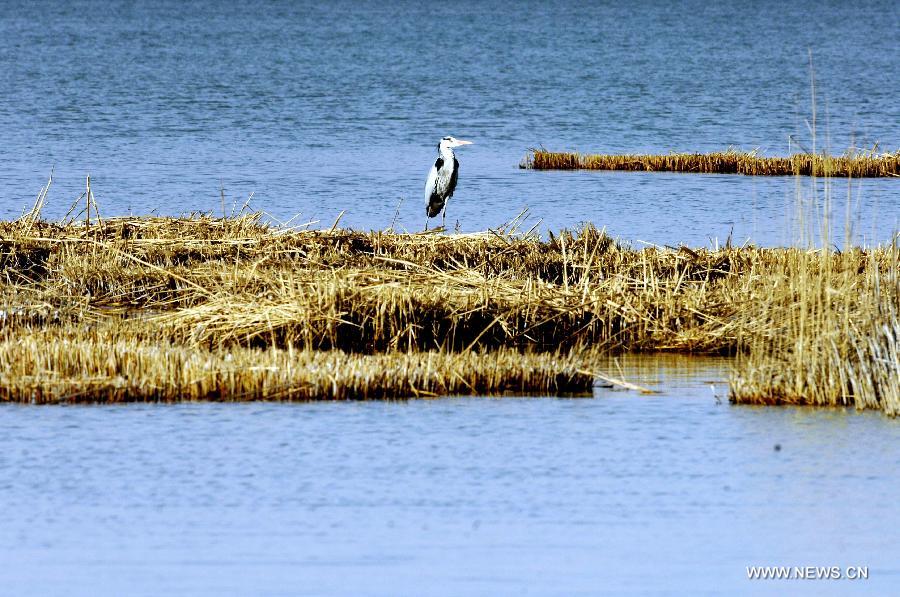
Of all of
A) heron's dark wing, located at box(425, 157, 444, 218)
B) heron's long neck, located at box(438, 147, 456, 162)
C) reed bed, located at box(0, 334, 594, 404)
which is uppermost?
heron's long neck, located at box(438, 147, 456, 162)

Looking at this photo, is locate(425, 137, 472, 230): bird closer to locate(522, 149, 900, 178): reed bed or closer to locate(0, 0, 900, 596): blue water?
locate(0, 0, 900, 596): blue water

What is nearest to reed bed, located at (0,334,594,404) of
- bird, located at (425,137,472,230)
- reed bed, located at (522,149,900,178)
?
bird, located at (425,137,472,230)

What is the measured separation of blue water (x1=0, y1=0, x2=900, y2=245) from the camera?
26.0 meters

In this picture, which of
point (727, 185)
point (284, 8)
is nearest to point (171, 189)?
point (727, 185)

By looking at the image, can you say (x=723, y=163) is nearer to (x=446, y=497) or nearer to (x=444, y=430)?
(x=444, y=430)

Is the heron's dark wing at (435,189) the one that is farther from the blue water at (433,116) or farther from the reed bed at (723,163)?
the reed bed at (723,163)

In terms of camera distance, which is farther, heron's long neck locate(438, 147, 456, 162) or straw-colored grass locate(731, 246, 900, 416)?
heron's long neck locate(438, 147, 456, 162)

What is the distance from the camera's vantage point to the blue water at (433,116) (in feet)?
85.2

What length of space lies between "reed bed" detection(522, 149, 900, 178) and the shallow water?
17749 millimetres

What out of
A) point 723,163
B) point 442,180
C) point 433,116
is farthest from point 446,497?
point 433,116

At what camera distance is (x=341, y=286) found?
1322 cm

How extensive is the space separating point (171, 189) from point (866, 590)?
876 inches

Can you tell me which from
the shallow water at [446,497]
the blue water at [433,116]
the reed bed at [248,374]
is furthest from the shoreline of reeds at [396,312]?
the blue water at [433,116]

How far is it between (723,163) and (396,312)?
18075mm
